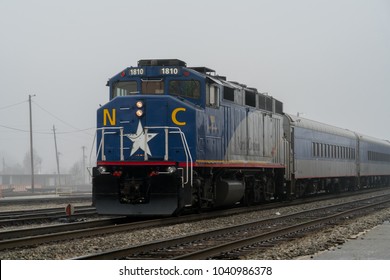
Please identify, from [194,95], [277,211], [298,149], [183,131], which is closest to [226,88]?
[194,95]

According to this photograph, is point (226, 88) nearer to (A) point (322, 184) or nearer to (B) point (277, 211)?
(B) point (277, 211)

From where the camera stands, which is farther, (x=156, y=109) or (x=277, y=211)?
(x=277, y=211)

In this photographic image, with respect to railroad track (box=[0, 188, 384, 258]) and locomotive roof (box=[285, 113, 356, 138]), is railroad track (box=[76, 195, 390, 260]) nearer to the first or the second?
railroad track (box=[0, 188, 384, 258])

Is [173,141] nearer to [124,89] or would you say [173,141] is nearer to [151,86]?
[151,86]

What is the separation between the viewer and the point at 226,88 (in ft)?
63.8

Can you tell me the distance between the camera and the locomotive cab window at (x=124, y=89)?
17641 mm

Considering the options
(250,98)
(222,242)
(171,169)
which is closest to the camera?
(222,242)

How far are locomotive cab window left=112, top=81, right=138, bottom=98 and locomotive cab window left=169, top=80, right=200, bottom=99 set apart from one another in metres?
1.08

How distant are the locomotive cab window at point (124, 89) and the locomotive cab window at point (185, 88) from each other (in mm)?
1081

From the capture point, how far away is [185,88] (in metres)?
17.6

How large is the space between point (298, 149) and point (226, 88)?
1064 cm

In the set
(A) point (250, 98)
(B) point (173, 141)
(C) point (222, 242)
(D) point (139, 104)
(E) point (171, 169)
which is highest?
(A) point (250, 98)

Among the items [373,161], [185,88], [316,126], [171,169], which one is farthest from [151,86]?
[373,161]

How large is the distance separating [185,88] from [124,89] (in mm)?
1796
